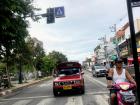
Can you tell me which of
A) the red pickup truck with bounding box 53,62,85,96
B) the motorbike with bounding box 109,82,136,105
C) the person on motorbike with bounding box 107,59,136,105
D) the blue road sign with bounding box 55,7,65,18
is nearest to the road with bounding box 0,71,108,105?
the red pickup truck with bounding box 53,62,85,96

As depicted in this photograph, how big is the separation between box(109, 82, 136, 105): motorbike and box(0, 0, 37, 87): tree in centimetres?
2072

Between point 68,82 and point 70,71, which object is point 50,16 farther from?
point 68,82

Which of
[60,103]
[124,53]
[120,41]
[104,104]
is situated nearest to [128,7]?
[104,104]

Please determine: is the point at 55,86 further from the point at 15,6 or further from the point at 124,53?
the point at 124,53

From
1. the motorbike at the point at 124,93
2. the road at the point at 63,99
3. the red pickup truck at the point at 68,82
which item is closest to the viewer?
the motorbike at the point at 124,93

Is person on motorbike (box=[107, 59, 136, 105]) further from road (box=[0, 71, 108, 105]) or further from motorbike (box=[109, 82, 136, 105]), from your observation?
road (box=[0, 71, 108, 105])

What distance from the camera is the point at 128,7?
892cm

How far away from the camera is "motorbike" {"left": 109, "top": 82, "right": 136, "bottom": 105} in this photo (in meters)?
9.62

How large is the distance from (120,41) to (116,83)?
311ft

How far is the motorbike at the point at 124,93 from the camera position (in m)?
9.62

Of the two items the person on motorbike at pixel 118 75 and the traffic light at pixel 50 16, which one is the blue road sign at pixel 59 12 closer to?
the traffic light at pixel 50 16

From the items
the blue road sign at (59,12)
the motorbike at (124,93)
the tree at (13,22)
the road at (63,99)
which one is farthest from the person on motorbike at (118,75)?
the tree at (13,22)

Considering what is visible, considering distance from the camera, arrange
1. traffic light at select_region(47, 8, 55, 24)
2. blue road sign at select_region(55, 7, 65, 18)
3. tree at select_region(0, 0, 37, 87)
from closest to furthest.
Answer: traffic light at select_region(47, 8, 55, 24), blue road sign at select_region(55, 7, 65, 18), tree at select_region(0, 0, 37, 87)

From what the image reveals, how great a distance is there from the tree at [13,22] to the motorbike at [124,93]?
2072 cm
